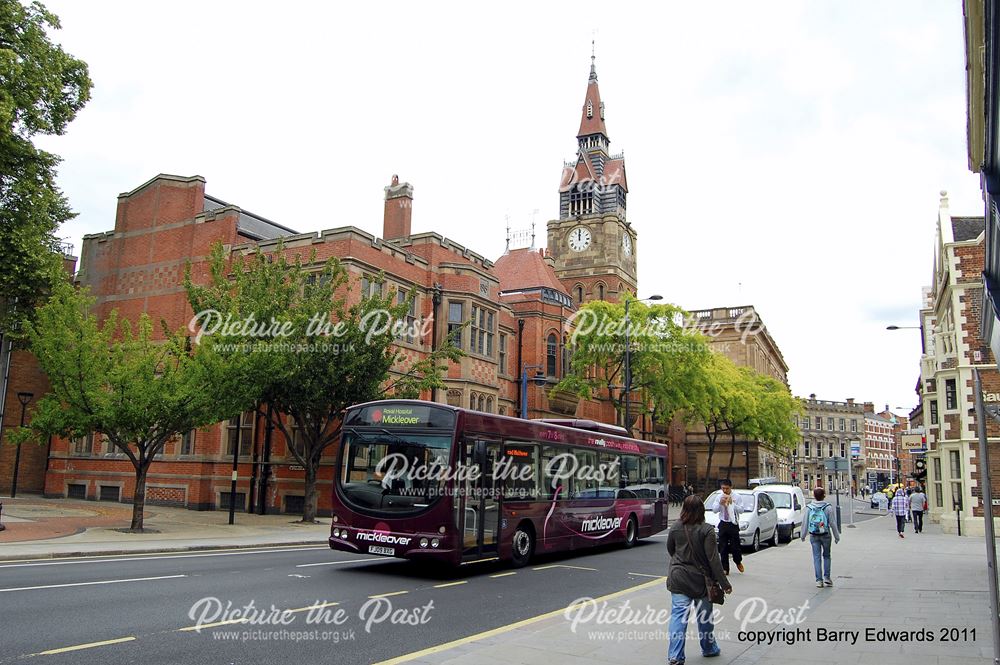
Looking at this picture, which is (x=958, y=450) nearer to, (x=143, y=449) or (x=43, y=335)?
(x=143, y=449)

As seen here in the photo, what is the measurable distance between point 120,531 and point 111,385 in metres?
3.79

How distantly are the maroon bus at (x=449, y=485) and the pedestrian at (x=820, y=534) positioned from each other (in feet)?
17.5

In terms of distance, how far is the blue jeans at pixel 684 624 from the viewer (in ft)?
23.2

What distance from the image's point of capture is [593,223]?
68812 mm

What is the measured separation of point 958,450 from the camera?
27891mm

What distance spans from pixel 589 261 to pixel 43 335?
52577 millimetres

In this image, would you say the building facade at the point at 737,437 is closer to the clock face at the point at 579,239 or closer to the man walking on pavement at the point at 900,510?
the clock face at the point at 579,239

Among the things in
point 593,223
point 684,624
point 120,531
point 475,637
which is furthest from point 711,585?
point 593,223

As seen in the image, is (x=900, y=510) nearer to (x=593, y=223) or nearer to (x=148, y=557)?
(x=148, y=557)

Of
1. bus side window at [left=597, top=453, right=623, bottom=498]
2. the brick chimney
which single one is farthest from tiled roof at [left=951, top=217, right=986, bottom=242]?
the brick chimney

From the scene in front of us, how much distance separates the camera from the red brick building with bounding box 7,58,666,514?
29.1m

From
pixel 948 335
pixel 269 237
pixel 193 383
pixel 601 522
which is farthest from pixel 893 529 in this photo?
pixel 269 237

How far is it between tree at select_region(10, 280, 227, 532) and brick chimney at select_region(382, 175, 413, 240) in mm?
16631

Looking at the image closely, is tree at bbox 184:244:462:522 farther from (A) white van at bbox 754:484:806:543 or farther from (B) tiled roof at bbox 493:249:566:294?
(B) tiled roof at bbox 493:249:566:294
